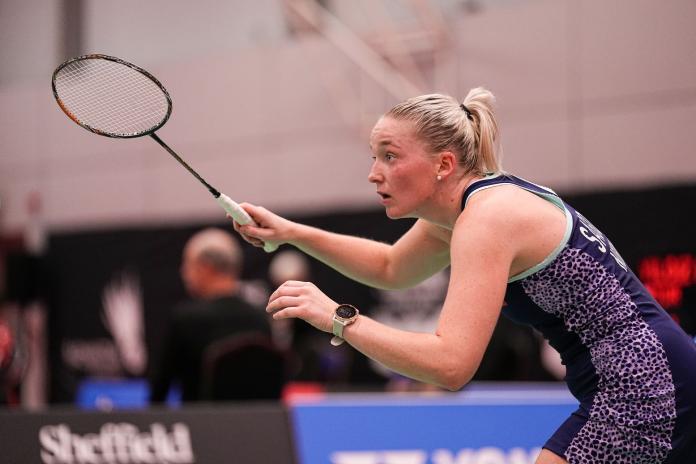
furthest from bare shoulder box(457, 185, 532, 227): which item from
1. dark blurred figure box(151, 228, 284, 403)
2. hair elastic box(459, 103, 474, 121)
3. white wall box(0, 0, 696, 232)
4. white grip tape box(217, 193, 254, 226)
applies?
white wall box(0, 0, 696, 232)

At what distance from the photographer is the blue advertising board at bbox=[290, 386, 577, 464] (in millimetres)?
3395

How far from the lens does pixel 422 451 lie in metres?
3.41

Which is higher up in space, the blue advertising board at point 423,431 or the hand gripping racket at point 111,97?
the hand gripping racket at point 111,97

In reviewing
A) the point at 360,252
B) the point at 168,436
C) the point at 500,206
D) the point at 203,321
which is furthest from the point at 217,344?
the point at 500,206

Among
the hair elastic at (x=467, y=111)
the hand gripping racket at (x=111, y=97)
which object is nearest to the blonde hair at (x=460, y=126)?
the hair elastic at (x=467, y=111)

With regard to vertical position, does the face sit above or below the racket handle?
above

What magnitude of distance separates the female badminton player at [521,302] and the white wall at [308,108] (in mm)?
4226

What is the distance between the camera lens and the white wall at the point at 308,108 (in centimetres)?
646

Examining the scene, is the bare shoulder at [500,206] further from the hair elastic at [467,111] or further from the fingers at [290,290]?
the fingers at [290,290]

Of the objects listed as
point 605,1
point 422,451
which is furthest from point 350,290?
point 422,451

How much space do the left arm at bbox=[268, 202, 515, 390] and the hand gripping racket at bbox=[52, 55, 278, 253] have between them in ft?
2.20

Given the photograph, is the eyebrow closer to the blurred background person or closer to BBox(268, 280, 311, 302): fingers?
BBox(268, 280, 311, 302): fingers

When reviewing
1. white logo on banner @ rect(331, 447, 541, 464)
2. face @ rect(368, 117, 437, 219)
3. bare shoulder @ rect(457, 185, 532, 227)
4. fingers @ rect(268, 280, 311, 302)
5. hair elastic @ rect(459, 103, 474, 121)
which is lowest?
white logo on banner @ rect(331, 447, 541, 464)

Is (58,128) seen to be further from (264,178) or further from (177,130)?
(264,178)
